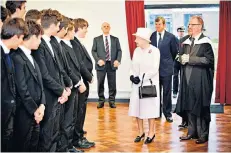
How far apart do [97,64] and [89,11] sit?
1280mm

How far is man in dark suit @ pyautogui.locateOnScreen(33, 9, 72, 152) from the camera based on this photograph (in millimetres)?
3473

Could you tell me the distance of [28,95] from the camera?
10.2ft

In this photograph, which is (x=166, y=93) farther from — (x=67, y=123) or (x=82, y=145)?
(x=67, y=123)

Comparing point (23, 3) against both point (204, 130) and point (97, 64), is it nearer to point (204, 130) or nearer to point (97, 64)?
point (204, 130)

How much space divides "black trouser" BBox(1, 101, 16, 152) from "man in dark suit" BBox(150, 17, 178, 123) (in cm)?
355

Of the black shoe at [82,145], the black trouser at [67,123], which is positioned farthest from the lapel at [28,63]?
the black shoe at [82,145]

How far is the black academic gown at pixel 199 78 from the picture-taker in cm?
464

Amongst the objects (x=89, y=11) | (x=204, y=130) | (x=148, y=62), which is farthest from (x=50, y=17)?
(x=89, y=11)

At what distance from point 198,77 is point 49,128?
6.64ft

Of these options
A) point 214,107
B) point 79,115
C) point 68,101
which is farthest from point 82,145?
point 214,107

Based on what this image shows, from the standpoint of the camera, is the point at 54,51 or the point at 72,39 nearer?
the point at 54,51

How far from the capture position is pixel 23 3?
347 centimetres

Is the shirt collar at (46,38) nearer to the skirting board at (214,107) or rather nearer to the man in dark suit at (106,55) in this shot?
the man in dark suit at (106,55)

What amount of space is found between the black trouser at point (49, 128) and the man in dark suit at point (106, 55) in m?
3.77
